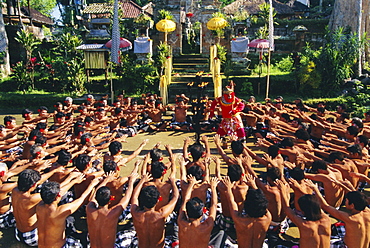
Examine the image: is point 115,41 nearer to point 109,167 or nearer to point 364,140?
point 109,167

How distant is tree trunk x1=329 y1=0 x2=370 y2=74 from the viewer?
18219 mm

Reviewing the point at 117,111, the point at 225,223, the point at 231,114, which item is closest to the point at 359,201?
the point at 225,223

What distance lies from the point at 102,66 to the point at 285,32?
14.1m

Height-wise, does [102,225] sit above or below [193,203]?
below

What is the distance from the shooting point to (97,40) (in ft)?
76.3

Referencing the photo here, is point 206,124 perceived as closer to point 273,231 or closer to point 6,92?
point 273,231

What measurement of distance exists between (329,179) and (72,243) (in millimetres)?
4432

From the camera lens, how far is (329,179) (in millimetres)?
5500

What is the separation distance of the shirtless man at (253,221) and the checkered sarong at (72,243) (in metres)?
2.42

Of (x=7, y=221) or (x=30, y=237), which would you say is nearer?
(x=30, y=237)

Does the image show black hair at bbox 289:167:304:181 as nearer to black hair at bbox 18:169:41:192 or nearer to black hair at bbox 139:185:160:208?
black hair at bbox 139:185:160:208

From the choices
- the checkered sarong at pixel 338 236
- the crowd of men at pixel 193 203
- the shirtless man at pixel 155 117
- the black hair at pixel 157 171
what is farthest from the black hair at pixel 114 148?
the shirtless man at pixel 155 117

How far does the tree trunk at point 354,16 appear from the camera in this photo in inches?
717

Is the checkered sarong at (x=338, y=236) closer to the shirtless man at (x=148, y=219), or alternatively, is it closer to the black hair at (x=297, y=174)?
the black hair at (x=297, y=174)
